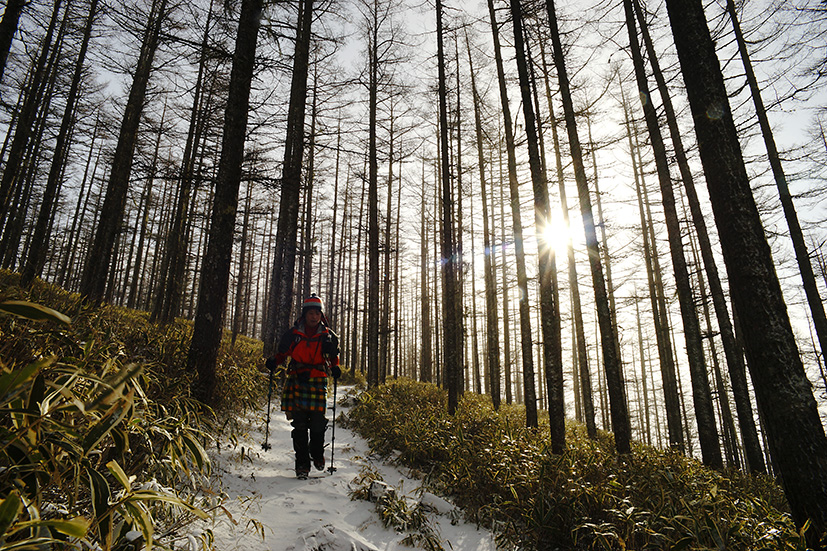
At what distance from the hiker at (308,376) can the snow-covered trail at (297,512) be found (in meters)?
0.37

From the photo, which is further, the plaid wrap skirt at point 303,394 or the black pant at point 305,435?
the plaid wrap skirt at point 303,394

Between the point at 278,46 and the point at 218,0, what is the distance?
1.49 meters

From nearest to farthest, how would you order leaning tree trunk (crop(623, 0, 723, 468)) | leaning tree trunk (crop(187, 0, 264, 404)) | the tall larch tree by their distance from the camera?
leaning tree trunk (crop(187, 0, 264, 404))
leaning tree trunk (crop(623, 0, 723, 468))
the tall larch tree

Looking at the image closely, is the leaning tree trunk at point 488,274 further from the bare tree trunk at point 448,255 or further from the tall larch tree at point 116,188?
the tall larch tree at point 116,188

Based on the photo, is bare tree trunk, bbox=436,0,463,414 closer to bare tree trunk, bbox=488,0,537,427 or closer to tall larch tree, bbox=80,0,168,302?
bare tree trunk, bbox=488,0,537,427

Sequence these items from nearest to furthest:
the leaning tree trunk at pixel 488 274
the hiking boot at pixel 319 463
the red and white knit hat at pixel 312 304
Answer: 1. the hiking boot at pixel 319 463
2. the red and white knit hat at pixel 312 304
3. the leaning tree trunk at pixel 488 274

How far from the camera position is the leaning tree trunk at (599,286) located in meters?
6.23

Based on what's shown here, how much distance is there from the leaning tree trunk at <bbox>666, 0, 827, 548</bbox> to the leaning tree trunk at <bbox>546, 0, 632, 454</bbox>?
3210mm

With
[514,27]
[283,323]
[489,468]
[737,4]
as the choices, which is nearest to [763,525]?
[489,468]

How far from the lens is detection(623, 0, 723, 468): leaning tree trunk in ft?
22.9

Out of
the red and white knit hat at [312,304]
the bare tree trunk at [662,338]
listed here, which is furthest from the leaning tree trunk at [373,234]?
the bare tree trunk at [662,338]

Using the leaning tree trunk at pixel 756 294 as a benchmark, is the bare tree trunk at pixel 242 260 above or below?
above

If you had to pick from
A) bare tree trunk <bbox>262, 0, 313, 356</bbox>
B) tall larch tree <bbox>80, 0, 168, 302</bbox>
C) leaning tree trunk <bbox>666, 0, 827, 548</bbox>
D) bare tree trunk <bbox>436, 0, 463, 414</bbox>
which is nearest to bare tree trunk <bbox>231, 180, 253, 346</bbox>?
bare tree trunk <bbox>262, 0, 313, 356</bbox>

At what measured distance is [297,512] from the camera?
325cm
